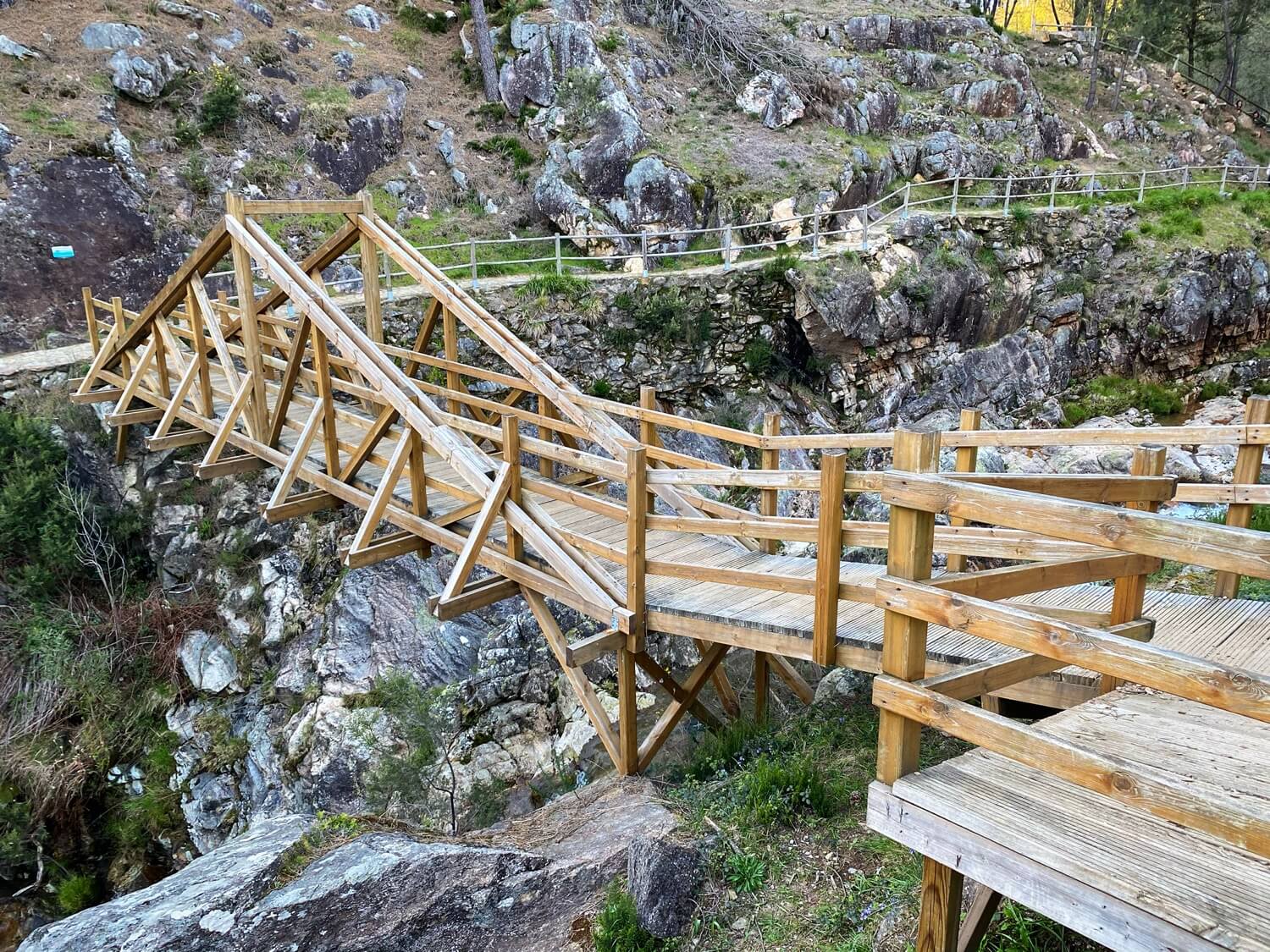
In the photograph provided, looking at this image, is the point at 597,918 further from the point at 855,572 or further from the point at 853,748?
the point at 855,572

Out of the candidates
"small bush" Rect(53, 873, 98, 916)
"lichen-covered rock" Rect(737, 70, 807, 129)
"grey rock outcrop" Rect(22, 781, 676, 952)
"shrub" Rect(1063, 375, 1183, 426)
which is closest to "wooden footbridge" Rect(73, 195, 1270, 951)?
"grey rock outcrop" Rect(22, 781, 676, 952)

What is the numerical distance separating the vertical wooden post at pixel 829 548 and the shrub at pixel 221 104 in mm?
18097

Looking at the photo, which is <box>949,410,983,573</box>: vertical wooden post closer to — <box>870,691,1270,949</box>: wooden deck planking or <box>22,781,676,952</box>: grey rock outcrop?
<box>870,691,1270,949</box>: wooden deck planking

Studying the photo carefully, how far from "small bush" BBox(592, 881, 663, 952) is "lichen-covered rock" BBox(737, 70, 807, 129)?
19383mm

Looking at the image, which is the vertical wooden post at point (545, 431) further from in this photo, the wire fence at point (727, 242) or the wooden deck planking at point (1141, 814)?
the wire fence at point (727, 242)

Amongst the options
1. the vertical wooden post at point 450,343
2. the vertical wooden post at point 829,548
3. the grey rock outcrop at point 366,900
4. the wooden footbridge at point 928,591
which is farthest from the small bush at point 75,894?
the vertical wooden post at point 829,548

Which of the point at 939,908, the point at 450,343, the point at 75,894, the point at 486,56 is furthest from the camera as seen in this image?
the point at 486,56

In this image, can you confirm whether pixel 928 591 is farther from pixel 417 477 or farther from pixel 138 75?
pixel 138 75

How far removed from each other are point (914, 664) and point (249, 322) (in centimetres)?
712

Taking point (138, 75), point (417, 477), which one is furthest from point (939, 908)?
point (138, 75)

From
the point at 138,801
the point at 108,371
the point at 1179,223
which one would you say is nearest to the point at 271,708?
the point at 138,801

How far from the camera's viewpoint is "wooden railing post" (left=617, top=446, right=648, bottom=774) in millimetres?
4887

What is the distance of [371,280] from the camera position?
8438 mm

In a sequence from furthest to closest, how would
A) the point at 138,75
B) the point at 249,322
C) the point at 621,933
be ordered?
the point at 138,75, the point at 249,322, the point at 621,933
